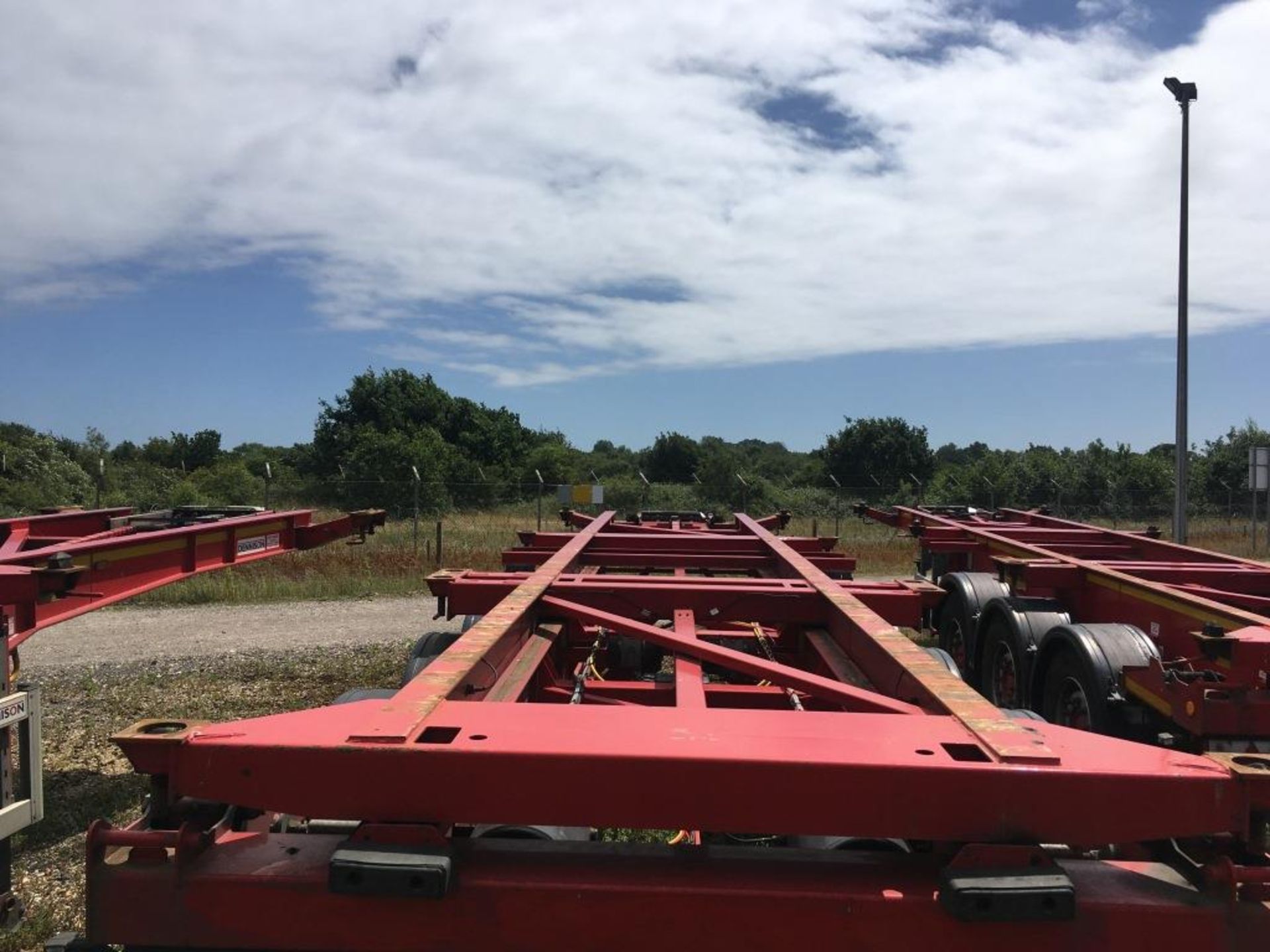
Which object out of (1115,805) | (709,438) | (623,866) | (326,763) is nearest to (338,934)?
(326,763)

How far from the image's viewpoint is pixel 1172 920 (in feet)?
5.67

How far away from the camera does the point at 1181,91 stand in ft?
47.6

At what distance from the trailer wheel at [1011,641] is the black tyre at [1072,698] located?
303 millimetres

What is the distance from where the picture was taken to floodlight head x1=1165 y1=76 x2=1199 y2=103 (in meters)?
14.4

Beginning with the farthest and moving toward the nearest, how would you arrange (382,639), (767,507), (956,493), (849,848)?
(956,493)
(767,507)
(382,639)
(849,848)

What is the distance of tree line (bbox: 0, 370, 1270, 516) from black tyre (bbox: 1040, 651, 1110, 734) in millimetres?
15269

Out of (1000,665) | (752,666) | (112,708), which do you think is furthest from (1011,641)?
(112,708)

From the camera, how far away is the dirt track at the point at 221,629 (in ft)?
32.2

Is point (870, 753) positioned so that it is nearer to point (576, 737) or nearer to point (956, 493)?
point (576, 737)

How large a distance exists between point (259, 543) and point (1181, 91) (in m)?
15.7

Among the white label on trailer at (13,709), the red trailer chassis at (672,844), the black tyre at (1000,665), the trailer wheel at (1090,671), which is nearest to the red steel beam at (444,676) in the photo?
the red trailer chassis at (672,844)

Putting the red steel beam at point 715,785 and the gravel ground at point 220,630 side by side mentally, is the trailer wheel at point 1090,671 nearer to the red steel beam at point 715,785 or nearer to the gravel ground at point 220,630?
the red steel beam at point 715,785

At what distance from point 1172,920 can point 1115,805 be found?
0.24 meters

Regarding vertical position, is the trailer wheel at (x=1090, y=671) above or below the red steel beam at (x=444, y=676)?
below
